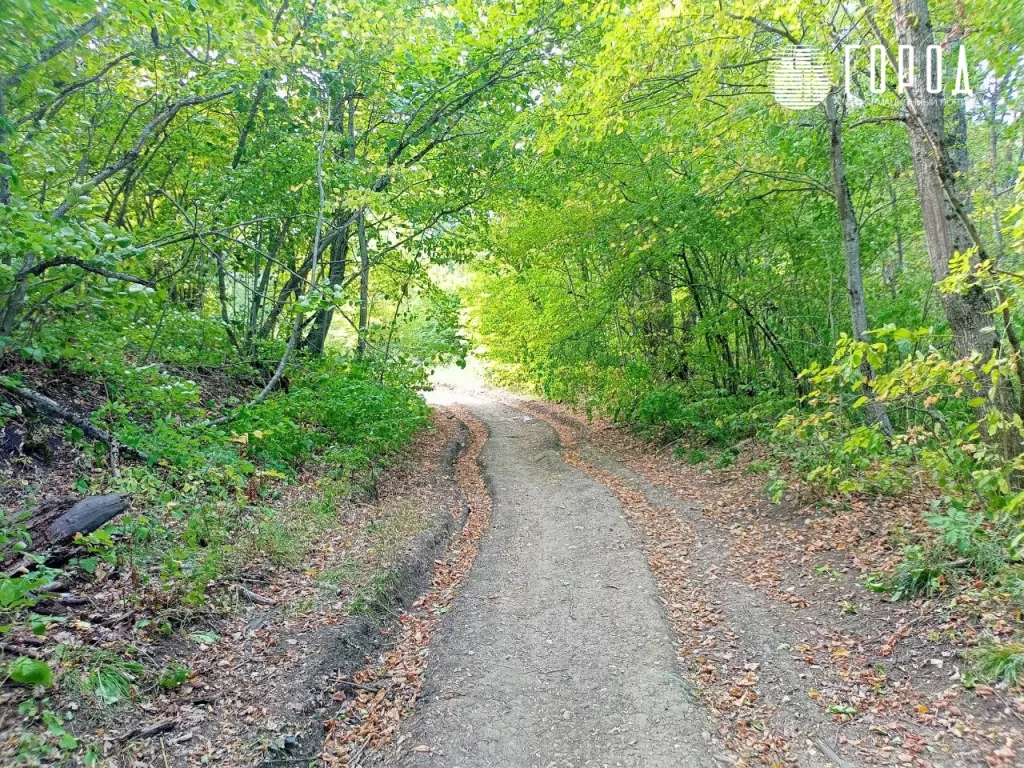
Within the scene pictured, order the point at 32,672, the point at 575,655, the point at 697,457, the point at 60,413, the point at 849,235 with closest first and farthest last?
the point at 32,672 < the point at 575,655 < the point at 60,413 < the point at 849,235 < the point at 697,457

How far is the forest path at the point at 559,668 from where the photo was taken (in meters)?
3.88

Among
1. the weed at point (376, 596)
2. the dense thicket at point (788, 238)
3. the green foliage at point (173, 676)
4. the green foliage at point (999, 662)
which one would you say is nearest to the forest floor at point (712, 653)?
the green foliage at point (999, 662)

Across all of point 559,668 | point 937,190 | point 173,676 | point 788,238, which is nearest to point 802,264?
point 788,238

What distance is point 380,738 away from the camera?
4109 millimetres

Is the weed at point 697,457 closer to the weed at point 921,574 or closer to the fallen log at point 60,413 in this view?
the weed at point 921,574

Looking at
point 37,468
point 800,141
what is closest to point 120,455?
point 37,468

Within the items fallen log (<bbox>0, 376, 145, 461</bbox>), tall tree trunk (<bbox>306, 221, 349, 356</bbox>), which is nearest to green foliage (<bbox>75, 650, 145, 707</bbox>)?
fallen log (<bbox>0, 376, 145, 461</bbox>)

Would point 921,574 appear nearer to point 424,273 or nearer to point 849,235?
point 849,235

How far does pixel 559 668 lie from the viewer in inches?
190

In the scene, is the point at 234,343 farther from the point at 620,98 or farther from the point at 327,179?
the point at 620,98

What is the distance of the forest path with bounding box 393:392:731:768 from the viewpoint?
3879 mm

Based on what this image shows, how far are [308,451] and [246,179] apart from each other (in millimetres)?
4530

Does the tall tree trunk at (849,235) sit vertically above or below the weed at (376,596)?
above

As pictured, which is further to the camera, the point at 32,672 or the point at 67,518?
the point at 67,518
